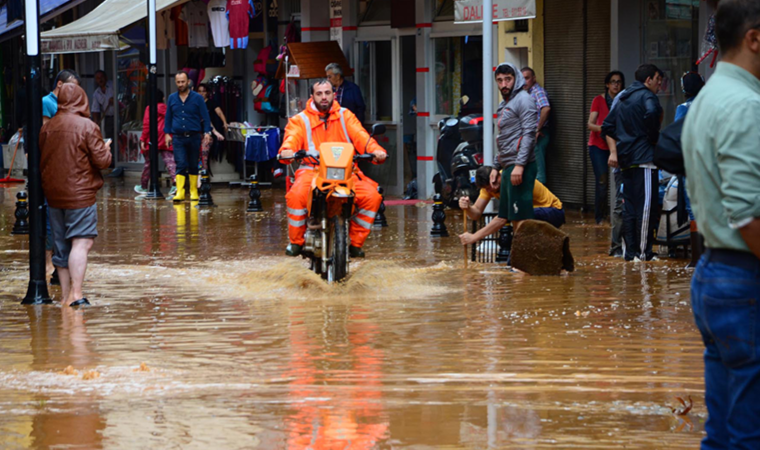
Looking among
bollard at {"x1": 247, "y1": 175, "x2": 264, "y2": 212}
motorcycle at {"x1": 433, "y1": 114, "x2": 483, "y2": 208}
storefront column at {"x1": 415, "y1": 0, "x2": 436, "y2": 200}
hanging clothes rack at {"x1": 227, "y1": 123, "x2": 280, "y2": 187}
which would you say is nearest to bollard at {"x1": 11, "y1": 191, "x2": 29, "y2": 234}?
bollard at {"x1": 247, "y1": 175, "x2": 264, "y2": 212}

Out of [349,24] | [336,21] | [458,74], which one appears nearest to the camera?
[458,74]

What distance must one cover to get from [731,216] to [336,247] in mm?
6466

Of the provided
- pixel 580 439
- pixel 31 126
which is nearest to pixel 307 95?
pixel 31 126

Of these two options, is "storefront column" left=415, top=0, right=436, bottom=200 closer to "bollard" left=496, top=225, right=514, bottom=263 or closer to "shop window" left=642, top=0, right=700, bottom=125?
"shop window" left=642, top=0, right=700, bottom=125

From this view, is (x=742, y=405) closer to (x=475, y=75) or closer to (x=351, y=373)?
(x=351, y=373)

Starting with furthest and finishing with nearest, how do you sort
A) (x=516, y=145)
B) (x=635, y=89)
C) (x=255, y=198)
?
(x=255, y=198) → (x=635, y=89) → (x=516, y=145)

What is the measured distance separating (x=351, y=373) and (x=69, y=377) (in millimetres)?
1603

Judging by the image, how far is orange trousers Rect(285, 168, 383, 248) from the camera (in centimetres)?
1030

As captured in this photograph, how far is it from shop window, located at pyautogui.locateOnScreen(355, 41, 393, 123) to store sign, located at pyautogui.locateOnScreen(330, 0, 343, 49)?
1.33 ft

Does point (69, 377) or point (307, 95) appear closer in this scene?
point (69, 377)

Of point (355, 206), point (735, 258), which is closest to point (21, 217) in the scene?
point (355, 206)

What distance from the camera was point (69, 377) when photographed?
6.76 m

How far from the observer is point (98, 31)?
2109 centimetres

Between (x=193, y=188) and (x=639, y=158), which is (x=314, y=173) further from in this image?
(x=193, y=188)
